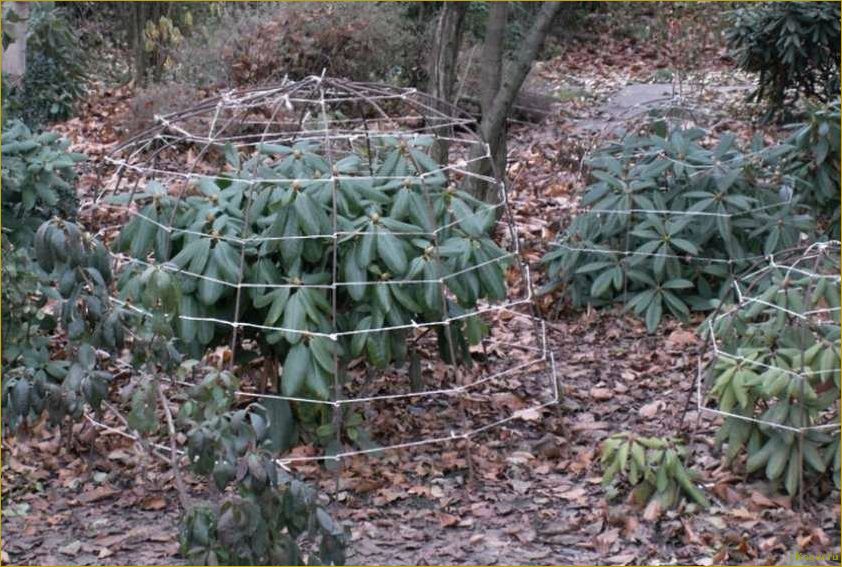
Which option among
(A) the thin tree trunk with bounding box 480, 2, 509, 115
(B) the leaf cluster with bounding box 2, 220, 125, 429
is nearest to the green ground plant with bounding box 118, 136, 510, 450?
(B) the leaf cluster with bounding box 2, 220, 125, 429

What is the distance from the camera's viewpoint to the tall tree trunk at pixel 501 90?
6.86 m

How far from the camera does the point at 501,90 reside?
7.02 metres

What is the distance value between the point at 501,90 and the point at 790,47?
3816mm

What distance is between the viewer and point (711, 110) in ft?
35.6

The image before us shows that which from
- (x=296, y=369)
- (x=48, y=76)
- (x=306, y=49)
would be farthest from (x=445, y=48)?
(x=48, y=76)

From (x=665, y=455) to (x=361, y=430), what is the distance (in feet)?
4.30

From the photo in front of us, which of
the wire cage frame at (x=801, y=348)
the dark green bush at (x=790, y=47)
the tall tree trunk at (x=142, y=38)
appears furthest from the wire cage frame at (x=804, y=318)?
the tall tree trunk at (x=142, y=38)

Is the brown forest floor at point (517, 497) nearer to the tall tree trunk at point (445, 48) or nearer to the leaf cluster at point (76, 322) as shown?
the leaf cluster at point (76, 322)

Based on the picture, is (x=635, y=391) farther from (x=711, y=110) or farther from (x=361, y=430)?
(x=711, y=110)

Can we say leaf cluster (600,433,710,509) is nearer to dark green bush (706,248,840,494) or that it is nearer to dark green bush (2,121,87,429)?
dark green bush (706,248,840,494)

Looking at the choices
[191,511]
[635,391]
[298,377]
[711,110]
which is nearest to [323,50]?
[711,110]

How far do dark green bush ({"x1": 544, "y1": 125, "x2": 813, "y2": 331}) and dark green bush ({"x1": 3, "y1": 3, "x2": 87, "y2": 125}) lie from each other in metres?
4.84

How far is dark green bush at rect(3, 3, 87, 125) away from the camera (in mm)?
9453

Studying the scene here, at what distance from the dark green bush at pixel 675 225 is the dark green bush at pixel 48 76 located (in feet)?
15.9
